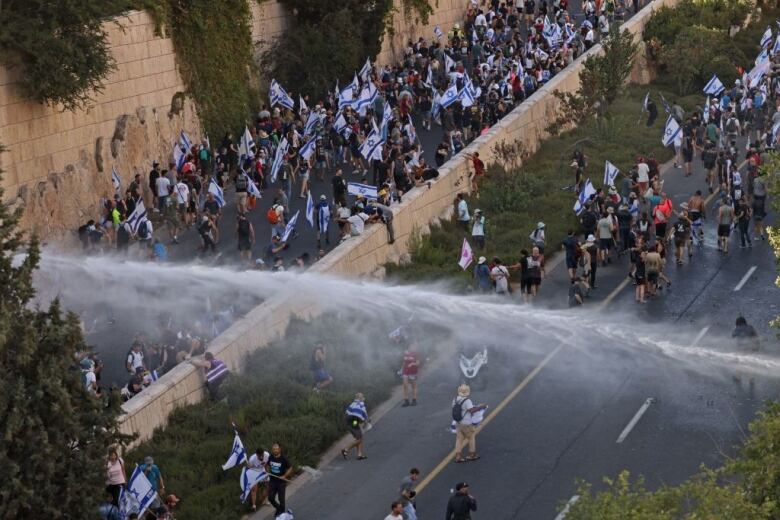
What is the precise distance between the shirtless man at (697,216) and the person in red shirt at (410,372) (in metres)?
10.1

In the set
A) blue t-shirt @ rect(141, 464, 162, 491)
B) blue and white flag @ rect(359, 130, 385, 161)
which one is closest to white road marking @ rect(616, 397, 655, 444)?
blue t-shirt @ rect(141, 464, 162, 491)

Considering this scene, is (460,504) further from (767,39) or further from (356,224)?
(767,39)

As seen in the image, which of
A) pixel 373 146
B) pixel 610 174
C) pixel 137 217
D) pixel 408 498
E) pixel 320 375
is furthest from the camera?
pixel 610 174

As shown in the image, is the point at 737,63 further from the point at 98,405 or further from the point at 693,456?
the point at 98,405

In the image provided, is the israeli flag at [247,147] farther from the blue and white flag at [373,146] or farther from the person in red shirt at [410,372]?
the person in red shirt at [410,372]

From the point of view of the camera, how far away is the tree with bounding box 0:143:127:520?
78.6 feet

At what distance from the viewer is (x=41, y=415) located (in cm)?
2442

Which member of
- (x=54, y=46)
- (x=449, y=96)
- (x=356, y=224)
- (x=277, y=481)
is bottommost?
(x=277, y=481)

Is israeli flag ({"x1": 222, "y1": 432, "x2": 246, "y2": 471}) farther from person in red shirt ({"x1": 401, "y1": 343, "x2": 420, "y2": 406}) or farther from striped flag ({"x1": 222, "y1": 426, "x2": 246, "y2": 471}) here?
person in red shirt ({"x1": 401, "y1": 343, "x2": 420, "y2": 406})

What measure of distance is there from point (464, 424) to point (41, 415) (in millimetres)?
7158

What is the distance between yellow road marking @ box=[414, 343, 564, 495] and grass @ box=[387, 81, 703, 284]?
3744mm

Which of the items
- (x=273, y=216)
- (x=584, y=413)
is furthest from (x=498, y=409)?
(x=273, y=216)

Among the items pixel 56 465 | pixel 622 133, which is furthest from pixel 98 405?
pixel 622 133

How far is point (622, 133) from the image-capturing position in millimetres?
49969
